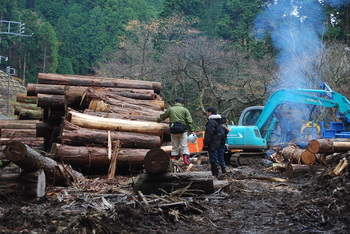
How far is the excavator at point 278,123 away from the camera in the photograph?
646 inches

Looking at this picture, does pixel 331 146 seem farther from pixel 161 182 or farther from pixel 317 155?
pixel 161 182

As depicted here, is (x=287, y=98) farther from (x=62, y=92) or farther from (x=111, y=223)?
(x=111, y=223)

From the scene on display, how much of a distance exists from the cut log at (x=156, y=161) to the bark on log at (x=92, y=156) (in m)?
3.04

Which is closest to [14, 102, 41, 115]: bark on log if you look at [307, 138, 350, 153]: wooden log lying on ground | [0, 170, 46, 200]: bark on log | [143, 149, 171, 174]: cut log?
[0, 170, 46, 200]: bark on log

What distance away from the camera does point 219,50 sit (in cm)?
3384

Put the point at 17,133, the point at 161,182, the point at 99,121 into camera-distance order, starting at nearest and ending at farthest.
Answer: the point at 161,182
the point at 99,121
the point at 17,133

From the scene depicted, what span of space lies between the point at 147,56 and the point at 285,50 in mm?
12646

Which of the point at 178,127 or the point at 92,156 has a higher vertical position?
the point at 178,127

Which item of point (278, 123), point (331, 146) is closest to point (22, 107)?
point (278, 123)

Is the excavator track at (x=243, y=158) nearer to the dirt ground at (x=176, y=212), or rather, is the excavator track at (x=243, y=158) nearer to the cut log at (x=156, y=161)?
the dirt ground at (x=176, y=212)

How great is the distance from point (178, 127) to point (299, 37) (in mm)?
19659

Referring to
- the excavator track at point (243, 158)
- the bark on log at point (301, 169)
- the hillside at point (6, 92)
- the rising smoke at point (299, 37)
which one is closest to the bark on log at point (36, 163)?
the bark on log at point (301, 169)

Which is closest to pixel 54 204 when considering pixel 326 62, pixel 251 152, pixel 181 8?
pixel 251 152

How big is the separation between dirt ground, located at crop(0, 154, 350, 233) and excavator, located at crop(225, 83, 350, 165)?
814cm
